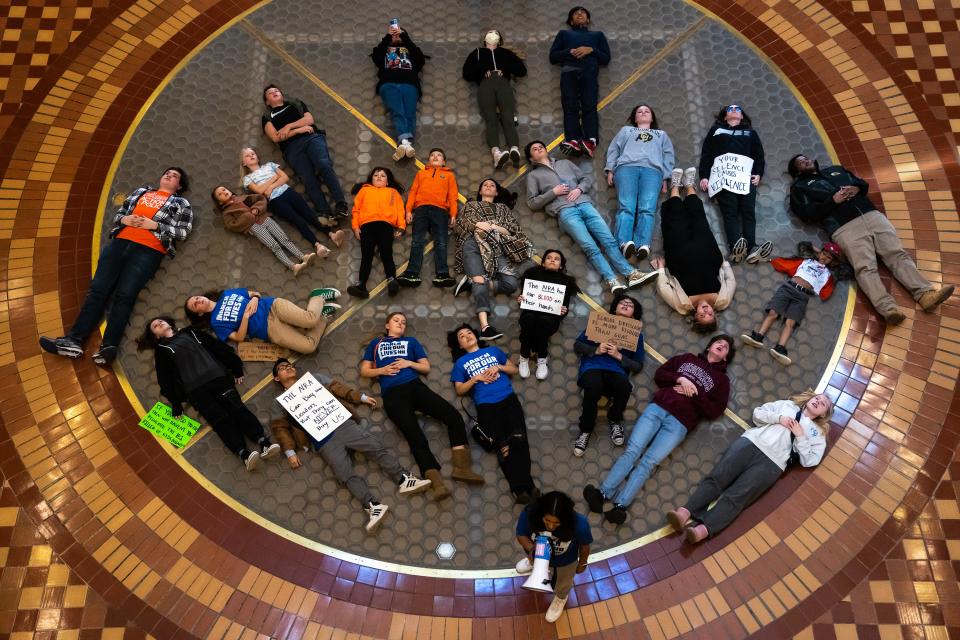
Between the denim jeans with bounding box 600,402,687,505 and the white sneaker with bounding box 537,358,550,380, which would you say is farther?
the white sneaker with bounding box 537,358,550,380

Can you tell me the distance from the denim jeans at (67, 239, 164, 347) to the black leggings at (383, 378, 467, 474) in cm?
239

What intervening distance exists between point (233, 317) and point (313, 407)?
1059 mm

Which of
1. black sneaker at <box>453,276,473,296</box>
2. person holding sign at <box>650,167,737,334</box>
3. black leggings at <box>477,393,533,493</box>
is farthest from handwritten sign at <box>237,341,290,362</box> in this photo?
person holding sign at <box>650,167,737,334</box>

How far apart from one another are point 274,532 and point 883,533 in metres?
4.63

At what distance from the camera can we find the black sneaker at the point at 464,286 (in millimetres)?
5488

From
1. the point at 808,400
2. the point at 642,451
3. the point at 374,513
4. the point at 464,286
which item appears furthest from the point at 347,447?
the point at 808,400

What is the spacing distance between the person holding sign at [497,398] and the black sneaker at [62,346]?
311 centimetres

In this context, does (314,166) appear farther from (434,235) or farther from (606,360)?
(606,360)

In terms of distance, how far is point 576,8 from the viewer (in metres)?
6.51

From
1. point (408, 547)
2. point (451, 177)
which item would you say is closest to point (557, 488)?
point (408, 547)

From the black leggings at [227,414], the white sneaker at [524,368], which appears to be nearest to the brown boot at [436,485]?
the white sneaker at [524,368]

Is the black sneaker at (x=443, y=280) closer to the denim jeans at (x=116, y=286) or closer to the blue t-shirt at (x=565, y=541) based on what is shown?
the blue t-shirt at (x=565, y=541)

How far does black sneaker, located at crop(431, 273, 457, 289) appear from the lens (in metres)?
5.52

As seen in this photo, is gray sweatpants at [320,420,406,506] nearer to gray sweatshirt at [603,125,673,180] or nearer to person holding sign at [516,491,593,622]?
person holding sign at [516,491,593,622]
